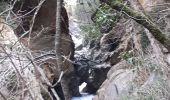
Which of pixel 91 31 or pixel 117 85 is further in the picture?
pixel 91 31

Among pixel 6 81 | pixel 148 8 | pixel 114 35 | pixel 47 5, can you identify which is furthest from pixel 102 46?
pixel 6 81

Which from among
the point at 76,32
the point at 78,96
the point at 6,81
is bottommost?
the point at 78,96

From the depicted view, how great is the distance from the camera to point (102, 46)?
12953mm

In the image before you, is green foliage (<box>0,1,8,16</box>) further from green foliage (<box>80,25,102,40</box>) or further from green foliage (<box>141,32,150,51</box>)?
green foliage (<box>141,32,150,51</box>)

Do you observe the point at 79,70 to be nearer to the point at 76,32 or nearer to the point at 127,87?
the point at 76,32

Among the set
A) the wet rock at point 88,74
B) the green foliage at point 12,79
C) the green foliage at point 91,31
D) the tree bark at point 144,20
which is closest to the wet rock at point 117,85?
the green foliage at point 91,31

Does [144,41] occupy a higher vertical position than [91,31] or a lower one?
higher

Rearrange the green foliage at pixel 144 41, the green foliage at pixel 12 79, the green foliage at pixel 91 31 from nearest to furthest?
the green foliage at pixel 12 79
the green foliage at pixel 144 41
the green foliage at pixel 91 31

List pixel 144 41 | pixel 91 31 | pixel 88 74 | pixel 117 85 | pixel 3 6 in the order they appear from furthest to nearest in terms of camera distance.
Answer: pixel 88 74, pixel 91 31, pixel 3 6, pixel 117 85, pixel 144 41

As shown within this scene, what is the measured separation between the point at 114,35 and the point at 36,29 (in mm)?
2485

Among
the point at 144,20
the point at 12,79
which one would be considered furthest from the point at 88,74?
the point at 144,20

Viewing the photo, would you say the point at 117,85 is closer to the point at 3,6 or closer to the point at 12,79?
the point at 3,6

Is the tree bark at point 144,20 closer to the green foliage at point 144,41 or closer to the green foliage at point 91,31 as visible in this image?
the green foliage at point 144,41

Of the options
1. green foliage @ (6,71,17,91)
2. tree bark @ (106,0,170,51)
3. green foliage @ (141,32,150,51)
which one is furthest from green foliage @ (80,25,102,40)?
tree bark @ (106,0,170,51)
